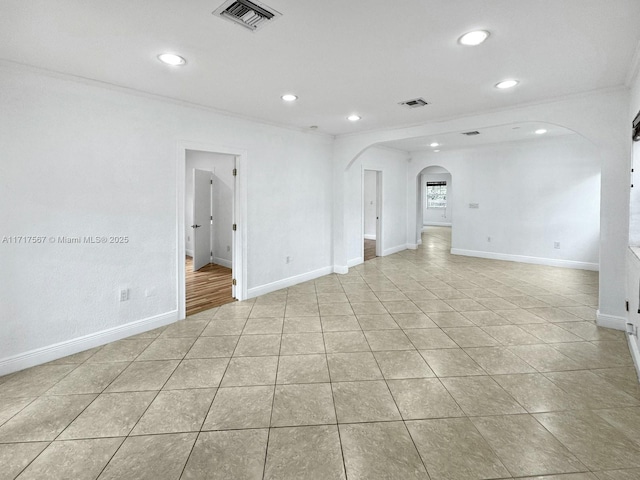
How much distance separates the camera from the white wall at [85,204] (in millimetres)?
2682

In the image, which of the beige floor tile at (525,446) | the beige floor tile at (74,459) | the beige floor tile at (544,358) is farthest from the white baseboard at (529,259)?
the beige floor tile at (74,459)

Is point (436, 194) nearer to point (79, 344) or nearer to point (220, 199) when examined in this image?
point (220, 199)

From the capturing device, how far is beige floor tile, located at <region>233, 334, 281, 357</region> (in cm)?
303

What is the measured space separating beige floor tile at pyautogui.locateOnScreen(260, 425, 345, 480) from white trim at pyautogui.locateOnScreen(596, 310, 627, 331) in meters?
3.44

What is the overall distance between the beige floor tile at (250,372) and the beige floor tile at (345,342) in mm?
583

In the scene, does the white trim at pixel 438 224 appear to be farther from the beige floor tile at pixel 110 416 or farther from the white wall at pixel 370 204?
the beige floor tile at pixel 110 416

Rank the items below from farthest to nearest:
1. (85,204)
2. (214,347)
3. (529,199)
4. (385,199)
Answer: (385,199) → (529,199) → (214,347) → (85,204)

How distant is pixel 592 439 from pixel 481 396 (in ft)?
2.03

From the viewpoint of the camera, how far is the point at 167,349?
3.12m

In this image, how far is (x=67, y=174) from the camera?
9.58ft

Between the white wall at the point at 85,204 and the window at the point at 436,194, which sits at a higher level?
the window at the point at 436,194

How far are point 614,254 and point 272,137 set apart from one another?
4.46 meters

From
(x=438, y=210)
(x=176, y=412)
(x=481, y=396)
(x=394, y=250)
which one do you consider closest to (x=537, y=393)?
(x=481, y=396)

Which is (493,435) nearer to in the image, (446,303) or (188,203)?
(446,303)
